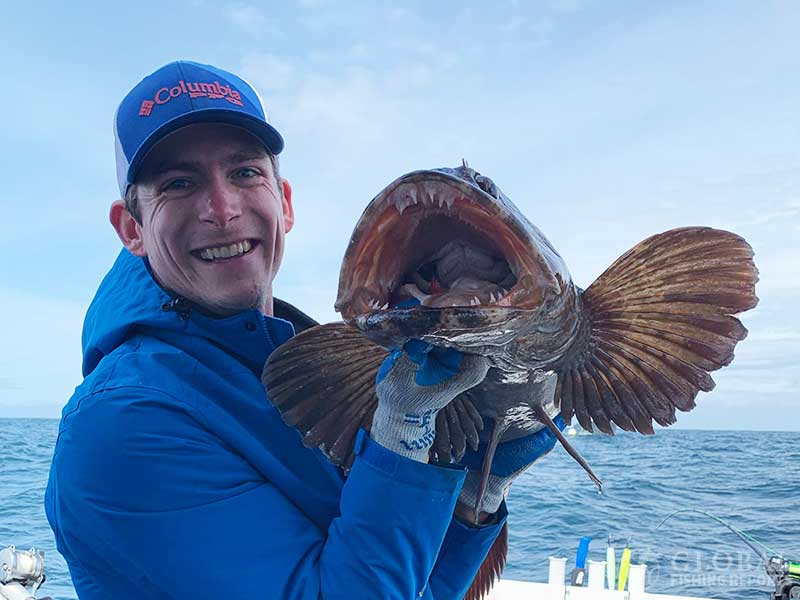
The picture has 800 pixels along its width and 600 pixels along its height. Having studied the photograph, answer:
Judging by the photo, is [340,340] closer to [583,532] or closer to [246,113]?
[246,113]

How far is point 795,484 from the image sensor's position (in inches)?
664

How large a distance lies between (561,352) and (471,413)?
35cm

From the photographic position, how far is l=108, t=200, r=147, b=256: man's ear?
225cm

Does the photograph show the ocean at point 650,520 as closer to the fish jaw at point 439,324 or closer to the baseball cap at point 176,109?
the fish jaw at point 439,324

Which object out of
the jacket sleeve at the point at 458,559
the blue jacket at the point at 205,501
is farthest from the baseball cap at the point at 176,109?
the jacket sleeve at the point at 458,559

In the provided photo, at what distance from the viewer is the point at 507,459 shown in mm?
2449

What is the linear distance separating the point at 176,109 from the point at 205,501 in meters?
1.14

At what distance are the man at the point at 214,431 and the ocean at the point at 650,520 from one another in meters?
2.59

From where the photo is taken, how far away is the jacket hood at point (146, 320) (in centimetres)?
199

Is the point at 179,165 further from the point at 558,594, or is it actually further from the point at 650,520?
the point at 650,520

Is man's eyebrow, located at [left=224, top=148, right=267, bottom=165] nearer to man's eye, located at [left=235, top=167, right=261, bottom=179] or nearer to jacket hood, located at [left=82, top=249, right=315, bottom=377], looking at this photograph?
man's eye, located at [left=235, top=167, right=261, bottom=179]

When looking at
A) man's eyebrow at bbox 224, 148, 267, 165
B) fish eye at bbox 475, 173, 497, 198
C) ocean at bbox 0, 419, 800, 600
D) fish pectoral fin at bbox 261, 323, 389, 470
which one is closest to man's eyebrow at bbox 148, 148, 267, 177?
man's eyebrow at bbox 224, 148, 267, 165

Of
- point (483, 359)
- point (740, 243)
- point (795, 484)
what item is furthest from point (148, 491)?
point (795, 484)

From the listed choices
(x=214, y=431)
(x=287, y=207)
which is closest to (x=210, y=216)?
(x=287, y=207)
